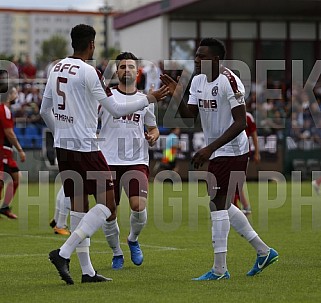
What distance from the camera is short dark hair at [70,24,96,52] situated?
9.53 metres

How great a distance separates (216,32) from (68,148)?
32.9 m

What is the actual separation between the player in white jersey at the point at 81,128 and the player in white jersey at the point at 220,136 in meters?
0.73

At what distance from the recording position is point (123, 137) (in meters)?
11.7

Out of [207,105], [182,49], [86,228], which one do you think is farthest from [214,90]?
[182,49]

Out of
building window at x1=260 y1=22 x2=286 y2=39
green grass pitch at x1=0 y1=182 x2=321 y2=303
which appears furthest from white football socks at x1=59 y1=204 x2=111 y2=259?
building window at x1=260 y1=22 x2=286 y2=39

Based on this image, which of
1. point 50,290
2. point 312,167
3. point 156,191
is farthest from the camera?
point 312,167

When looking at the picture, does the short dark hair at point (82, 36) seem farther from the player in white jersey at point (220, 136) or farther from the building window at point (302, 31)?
the building window at point (302, 31)

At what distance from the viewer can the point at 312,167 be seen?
3172 centimetres

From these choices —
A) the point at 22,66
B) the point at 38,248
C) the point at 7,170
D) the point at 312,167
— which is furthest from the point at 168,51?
the point at 38,248

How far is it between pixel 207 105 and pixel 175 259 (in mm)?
2653

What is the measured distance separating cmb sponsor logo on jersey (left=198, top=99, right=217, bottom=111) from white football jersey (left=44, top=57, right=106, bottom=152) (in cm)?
128

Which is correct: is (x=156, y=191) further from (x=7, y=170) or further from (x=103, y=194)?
(x=103, y=194)

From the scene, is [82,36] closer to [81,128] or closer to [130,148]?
[81,128]

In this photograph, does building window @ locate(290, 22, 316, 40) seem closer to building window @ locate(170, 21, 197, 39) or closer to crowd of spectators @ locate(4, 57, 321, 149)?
building window @ locate(170, 21, 197, 39)
